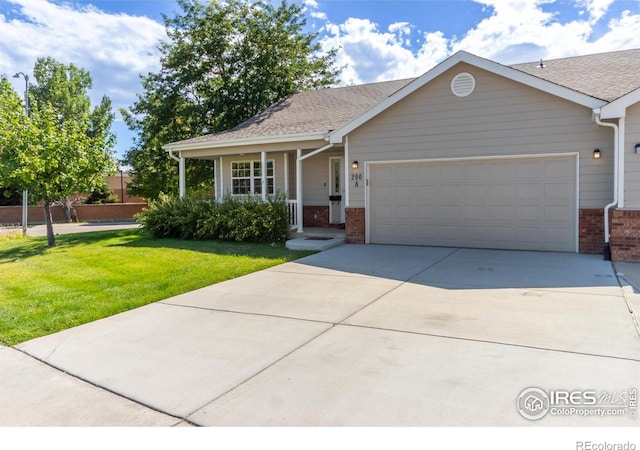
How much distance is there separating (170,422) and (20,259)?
10328 millimetres

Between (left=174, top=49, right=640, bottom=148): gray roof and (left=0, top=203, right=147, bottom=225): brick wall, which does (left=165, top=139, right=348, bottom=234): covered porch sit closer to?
(left=174, top=49, right=640, bottom=148): gray roof

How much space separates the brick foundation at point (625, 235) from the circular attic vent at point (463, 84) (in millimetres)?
3919

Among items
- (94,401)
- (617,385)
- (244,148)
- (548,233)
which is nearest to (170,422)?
(94,401)

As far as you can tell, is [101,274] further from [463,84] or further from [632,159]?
[632,159]

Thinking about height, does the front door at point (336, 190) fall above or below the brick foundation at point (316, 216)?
above

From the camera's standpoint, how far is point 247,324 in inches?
203

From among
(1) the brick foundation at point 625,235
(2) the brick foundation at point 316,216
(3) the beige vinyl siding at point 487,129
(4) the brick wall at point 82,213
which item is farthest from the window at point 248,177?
(4) the brick wall at point 82,213

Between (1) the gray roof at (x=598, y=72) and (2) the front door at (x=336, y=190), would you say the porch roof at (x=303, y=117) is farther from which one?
(1) the gray roof at (x=598, y=72)

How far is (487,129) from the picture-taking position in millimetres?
9891

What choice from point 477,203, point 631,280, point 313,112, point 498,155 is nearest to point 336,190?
point 313,112

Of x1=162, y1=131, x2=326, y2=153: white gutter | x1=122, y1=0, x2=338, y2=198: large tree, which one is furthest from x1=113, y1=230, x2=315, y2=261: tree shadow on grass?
x1=122, y1=0, x2=338, y2=198: large tree

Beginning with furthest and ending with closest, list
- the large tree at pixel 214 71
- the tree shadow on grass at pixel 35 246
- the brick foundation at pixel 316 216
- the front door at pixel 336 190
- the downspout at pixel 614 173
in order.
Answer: the large tree at pixel 214 71, the brick foundation at pixel 316 216, the front door at pixel 336 190, the tree shadow on grass at pixel 35 246, the downspout at pixel 614 173

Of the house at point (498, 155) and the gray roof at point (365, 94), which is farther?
the gray roof at point (365, 94)

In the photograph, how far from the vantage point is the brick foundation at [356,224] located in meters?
11.5
